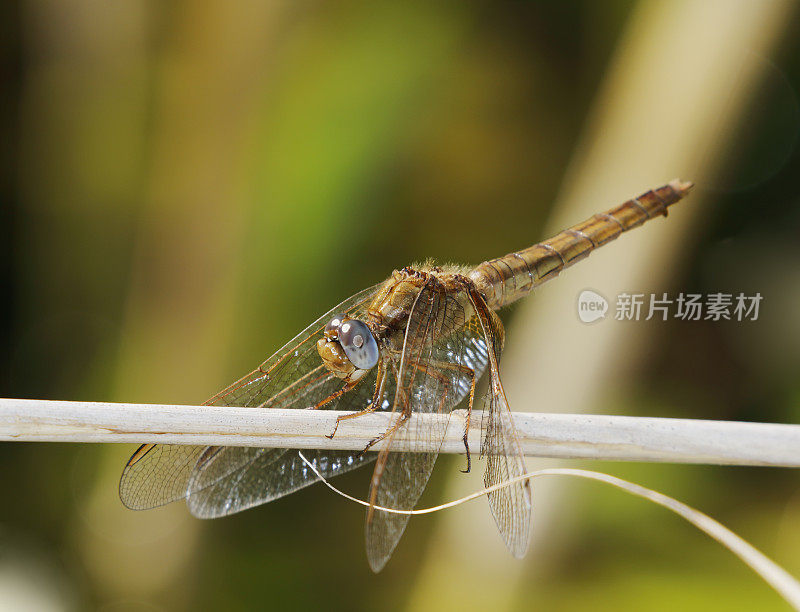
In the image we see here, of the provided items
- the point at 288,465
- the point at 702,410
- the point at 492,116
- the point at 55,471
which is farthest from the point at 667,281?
the point at 55,471

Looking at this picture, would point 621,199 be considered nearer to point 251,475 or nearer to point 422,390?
point 422,390

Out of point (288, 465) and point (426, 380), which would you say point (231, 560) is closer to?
point (288, 465)

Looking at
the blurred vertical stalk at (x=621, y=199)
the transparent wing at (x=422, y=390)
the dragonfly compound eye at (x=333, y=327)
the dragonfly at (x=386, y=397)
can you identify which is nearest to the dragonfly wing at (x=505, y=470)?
the dragonfly at (x=386, y=397)

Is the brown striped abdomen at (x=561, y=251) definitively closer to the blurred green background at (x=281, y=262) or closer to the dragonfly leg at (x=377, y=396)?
the blurred green background at (x=281, y=262)

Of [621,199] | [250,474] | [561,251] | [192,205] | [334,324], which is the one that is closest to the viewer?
[250,474]

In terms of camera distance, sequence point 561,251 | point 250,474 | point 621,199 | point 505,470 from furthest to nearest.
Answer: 1. point 621,199
2. point 561,251
3. point 250,474
4. point 505,470

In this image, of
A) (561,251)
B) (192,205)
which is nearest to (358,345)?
(561,251)
